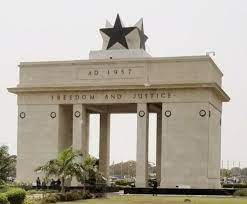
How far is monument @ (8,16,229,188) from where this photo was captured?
172 ft

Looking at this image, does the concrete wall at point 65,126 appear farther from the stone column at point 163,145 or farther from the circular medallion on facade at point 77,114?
the stone column at point 163,145

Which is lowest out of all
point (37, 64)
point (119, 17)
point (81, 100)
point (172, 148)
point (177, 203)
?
point (177, 203)

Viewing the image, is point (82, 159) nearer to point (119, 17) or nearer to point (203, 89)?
point (203, 89)

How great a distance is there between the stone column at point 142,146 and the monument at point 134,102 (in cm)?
9

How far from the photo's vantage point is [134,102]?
178 ft

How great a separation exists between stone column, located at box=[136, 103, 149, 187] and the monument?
87 mm

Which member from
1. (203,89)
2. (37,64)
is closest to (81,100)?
(37,64)

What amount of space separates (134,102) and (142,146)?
3.91 metres

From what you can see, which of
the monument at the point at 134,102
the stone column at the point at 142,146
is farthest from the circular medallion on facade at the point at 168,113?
the stone column at the point at 142,146

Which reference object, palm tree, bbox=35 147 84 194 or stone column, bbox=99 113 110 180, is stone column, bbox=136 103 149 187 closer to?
stone column, bbox=99 113 110 180

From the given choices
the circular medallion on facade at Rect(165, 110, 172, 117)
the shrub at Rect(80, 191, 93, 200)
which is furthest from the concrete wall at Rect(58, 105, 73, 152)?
the shrub at Rect(80, 191, 93, 200)

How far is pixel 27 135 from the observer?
57344mm

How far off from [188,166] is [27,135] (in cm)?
1538

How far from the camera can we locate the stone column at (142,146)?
177 ft
